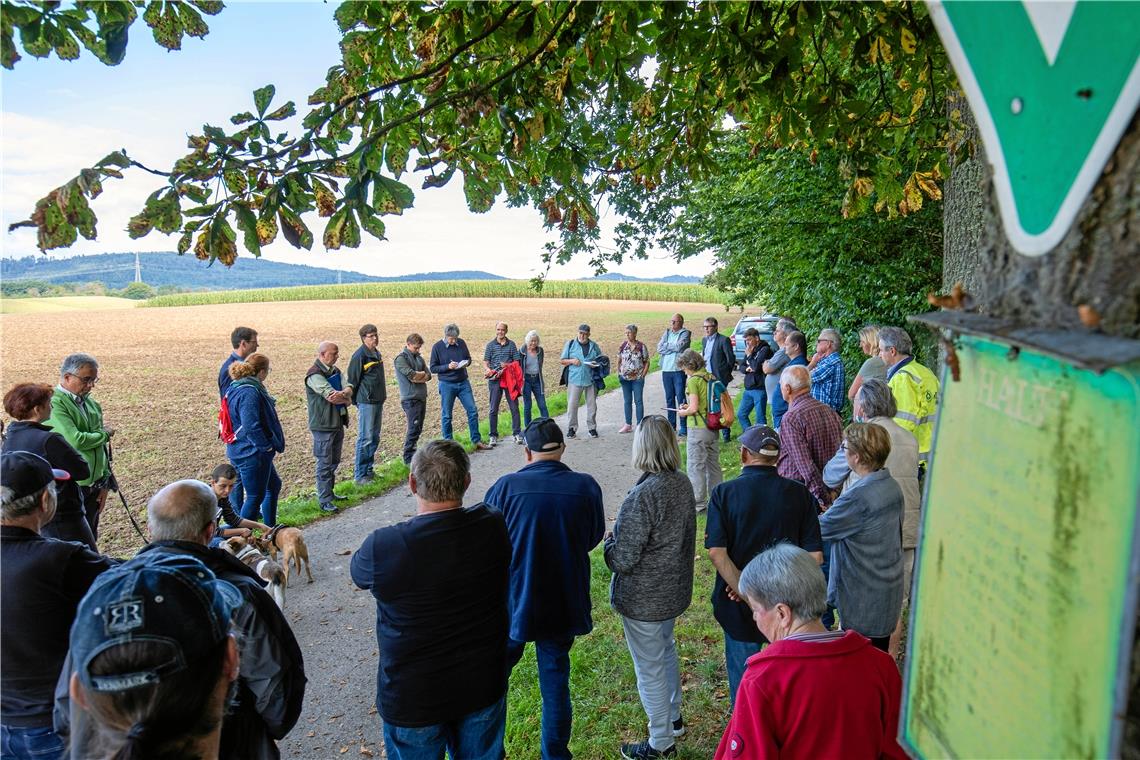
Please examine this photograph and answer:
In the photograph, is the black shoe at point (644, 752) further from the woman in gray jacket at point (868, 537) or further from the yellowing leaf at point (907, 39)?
the yellowing leaf at point (907, 39)

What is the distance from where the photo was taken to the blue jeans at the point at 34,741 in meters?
2.65

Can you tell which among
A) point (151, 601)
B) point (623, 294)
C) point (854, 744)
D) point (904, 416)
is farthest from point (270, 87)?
point (623, 294)

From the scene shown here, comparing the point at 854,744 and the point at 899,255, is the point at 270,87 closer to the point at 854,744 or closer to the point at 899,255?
the point at 854,744

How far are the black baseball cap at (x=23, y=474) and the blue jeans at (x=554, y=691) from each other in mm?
2212

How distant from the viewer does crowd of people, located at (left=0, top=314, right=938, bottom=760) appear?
1703mm

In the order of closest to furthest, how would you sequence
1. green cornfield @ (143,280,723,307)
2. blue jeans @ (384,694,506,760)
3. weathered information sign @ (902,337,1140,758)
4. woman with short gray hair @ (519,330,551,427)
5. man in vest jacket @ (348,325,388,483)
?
1. weathered information sign @ (902,337,1140,758)
2. blue jeans @ (384,694,506,760)
3. man in vest jacket @ (348,325,388,483)
4. woman with short gray hair @ (519,330,551,427)
5. green cornfield @ (143,280,723,307)

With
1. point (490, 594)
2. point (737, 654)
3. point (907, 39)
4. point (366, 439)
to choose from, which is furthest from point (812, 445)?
point (366, 439)

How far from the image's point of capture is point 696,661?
15.2 feet

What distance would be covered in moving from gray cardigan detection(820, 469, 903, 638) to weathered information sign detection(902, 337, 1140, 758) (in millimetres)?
2631

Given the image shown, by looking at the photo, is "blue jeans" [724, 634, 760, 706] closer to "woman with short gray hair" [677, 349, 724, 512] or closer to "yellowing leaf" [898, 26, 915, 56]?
"yellowing leaf" [898, 26, 915, 56]

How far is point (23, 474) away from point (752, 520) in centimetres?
318

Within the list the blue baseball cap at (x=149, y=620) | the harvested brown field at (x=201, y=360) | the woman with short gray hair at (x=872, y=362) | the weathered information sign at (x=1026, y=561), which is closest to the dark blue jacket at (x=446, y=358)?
the harvested brown field at (x=201, y=360)

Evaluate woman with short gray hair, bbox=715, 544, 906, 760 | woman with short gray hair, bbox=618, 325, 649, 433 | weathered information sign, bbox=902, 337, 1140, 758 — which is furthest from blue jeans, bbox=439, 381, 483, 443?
weathered information sign, bbox=902, 337, 1140, 758

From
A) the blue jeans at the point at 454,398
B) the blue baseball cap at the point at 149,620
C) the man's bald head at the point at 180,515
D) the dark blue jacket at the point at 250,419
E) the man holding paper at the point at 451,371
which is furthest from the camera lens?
the blue jeans at the point at 454,398
